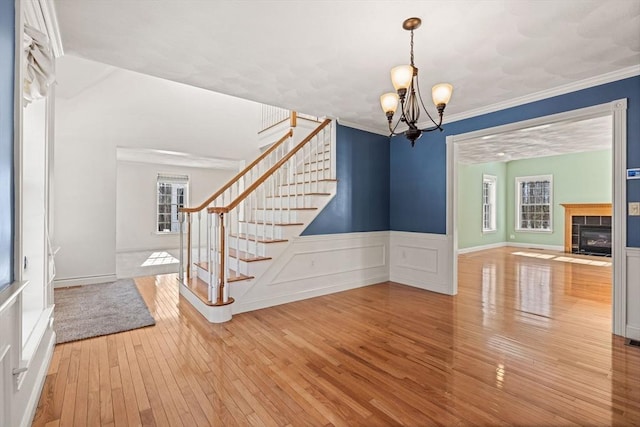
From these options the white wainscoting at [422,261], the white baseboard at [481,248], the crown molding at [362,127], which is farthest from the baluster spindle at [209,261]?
the white baseboard at [481,248]

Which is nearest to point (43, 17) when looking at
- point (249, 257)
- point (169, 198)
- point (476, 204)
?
point (249, 257)

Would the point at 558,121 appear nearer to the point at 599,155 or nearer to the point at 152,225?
the point at 599,155

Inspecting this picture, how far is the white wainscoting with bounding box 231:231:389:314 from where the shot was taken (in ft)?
11.8

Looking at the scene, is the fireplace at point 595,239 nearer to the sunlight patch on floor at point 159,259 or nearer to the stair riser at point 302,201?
the stair riser at point 302,201

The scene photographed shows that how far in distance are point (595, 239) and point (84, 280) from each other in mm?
11191

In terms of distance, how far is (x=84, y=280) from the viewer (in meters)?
4.63

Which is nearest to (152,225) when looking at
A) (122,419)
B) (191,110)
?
(191,110)

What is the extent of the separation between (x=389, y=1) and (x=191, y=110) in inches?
187

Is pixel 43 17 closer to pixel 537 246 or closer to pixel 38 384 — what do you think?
pixel 38 384

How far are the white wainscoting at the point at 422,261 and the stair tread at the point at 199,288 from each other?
285 centimetres

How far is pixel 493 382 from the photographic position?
2043 millimetres

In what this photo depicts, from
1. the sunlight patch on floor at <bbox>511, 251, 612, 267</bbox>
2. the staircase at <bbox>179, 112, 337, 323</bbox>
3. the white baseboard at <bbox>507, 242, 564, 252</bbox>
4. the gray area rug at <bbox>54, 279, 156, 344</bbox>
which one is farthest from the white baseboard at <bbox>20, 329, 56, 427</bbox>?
the white baseboard at <bbox>507, 242, 564, 252</bbox>

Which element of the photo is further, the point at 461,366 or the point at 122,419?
the point at 461,366

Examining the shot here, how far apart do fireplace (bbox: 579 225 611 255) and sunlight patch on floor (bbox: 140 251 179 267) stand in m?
10.2
